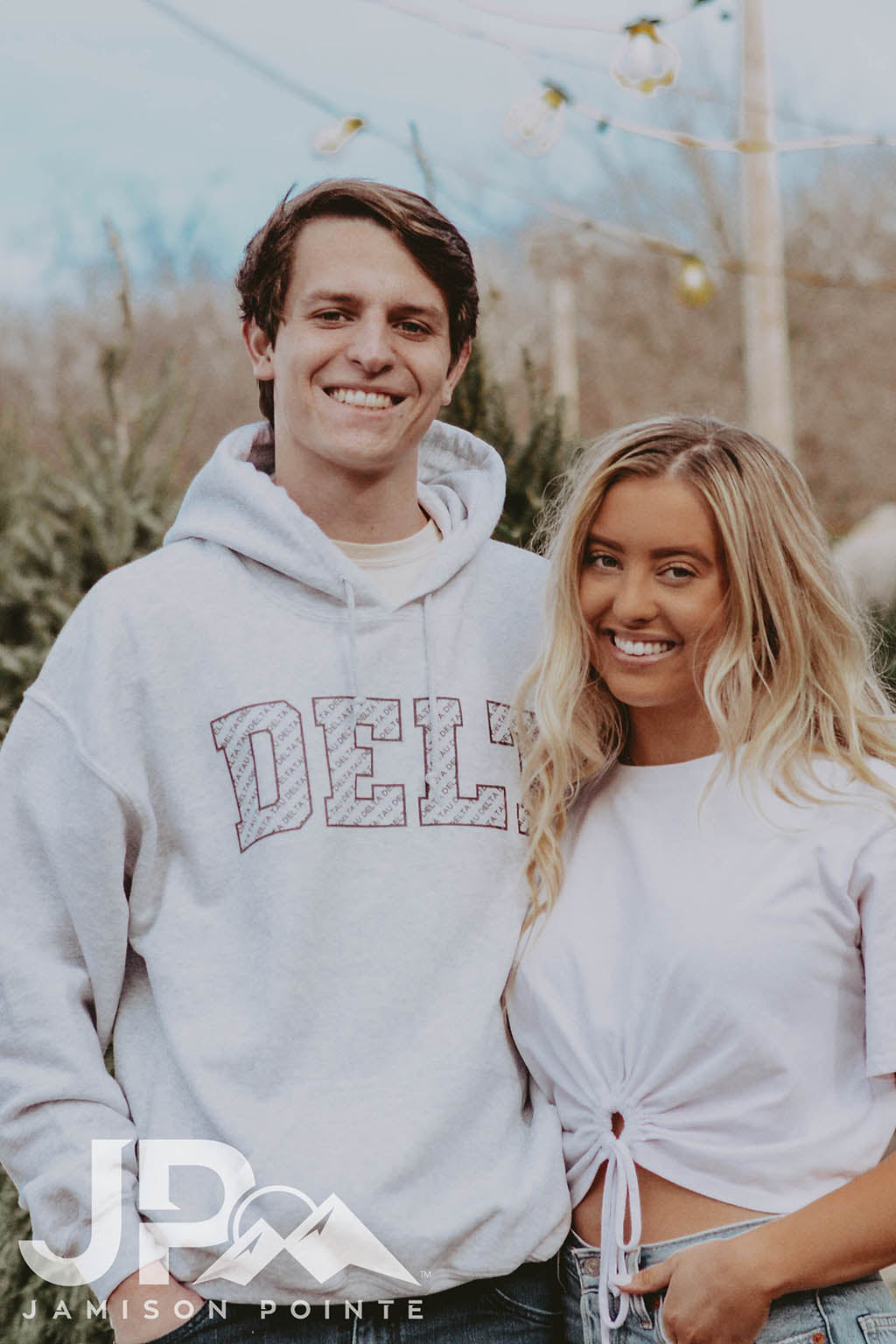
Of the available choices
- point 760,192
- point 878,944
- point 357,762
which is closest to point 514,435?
point 357,762

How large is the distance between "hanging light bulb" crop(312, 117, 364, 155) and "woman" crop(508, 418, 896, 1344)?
242cm

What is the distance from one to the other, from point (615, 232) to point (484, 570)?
382 cm

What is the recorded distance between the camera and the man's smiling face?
1897 mm

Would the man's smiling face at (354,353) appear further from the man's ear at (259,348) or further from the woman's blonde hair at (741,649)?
the woman's blonde hair at (741,649)

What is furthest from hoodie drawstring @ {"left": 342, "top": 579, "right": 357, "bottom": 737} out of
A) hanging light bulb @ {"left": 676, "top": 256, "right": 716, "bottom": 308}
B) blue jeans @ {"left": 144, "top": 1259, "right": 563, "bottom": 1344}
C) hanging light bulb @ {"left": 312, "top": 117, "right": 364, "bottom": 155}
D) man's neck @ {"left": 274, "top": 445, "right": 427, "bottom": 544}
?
hanging light bulb @ {"left": 676, "top": 256, "right": 716, "bottom": 308}

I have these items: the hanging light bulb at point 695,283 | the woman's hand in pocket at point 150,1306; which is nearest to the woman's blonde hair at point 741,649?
the woman's hand in pocket at point 150,1306

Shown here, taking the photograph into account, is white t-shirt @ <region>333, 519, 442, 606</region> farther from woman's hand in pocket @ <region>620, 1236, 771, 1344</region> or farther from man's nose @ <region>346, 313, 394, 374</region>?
woman's hand in pocket @ <region>620, 1236, 771, 1344</region>

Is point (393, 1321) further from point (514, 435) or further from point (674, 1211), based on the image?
point (514, 435)

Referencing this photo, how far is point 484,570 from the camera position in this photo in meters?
2.06

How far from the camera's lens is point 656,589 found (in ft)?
5.88

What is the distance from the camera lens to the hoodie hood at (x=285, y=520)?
1.86m

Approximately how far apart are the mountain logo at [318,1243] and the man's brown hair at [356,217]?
116cm

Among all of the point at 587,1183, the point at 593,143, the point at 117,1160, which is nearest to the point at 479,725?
the point at 587,1183

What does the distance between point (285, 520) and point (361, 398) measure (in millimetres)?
196
